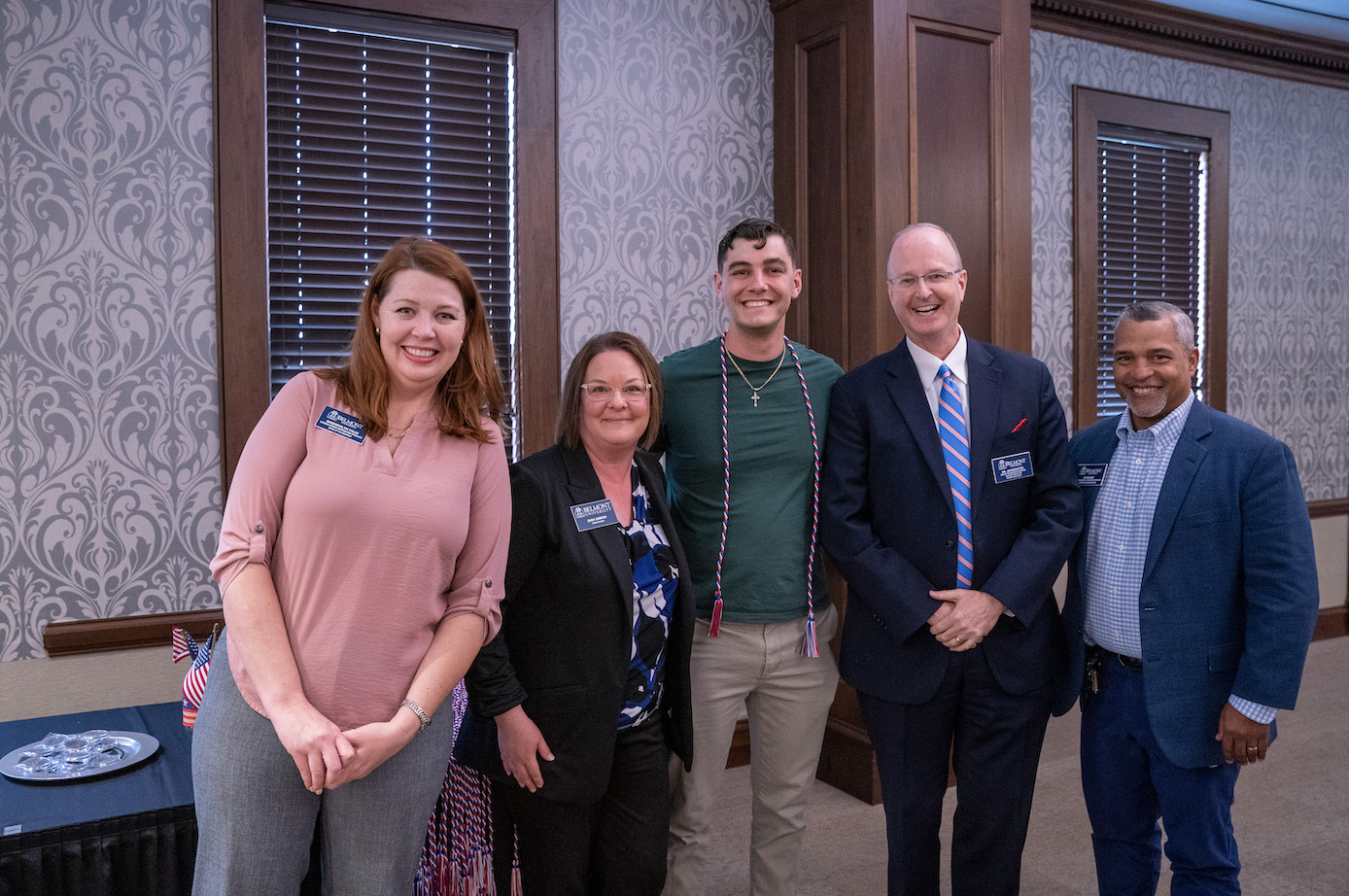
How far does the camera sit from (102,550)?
2.94 metres

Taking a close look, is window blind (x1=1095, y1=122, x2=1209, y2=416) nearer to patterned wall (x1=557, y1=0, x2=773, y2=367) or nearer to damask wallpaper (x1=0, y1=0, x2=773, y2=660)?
patterned wall (x1=557, y1=0, x2=773, y2=367)

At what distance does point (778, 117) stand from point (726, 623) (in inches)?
91.5

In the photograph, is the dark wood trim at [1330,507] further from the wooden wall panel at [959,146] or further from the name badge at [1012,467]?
the name badge at [1012,467]

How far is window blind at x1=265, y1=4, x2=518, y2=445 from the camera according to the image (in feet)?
10.4

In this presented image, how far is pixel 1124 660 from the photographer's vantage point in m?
2.19

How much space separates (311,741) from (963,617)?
4.44 ft

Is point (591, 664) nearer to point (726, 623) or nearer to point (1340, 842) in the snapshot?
point (726, 623)

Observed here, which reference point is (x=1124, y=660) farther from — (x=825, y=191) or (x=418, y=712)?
(x=825, y=191)

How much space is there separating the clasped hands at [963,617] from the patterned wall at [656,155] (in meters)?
1.86

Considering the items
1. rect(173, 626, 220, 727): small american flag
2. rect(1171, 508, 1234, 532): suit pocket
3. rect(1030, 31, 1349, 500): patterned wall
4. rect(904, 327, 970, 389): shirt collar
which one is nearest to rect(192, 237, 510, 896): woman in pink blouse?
rect(173, 626, 220, 727): small american flag

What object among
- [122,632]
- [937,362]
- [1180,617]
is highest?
[937,362]

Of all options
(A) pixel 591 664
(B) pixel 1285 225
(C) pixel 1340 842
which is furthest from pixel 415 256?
(B) pixel 1285 225

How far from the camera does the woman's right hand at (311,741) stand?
4.90 ft

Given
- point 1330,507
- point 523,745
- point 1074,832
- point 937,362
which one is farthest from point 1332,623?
point 523,745
